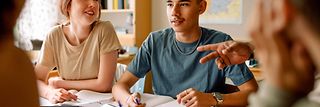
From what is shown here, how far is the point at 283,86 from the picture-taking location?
0.88 ft

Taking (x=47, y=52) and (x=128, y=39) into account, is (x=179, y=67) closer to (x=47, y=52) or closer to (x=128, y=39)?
(x=47, y=52)

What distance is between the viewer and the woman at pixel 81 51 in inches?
69.8

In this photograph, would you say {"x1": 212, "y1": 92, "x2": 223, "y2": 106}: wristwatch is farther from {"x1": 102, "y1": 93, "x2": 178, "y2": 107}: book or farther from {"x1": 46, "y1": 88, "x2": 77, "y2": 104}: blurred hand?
{"x1": 46, "y1": 88, "x2": 77, "y2": 104}: blurred hand

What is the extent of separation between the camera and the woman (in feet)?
5.82

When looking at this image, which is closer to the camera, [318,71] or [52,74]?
[318,71]

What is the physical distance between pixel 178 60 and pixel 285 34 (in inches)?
59.3

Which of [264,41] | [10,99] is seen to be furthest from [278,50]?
[10,99]

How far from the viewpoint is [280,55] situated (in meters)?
0.26

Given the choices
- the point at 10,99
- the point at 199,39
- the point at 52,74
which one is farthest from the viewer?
the point at 52,74

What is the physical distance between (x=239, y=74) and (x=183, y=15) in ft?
1.20

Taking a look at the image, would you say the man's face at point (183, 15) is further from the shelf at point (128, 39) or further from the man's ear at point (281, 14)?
the shelf at point (128, 39)

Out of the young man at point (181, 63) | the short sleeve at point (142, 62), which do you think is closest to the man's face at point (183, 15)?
the young man at point (181, 63)

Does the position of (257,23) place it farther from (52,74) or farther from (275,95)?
(52,74)

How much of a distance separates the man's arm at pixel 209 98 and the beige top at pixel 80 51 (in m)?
0.57
